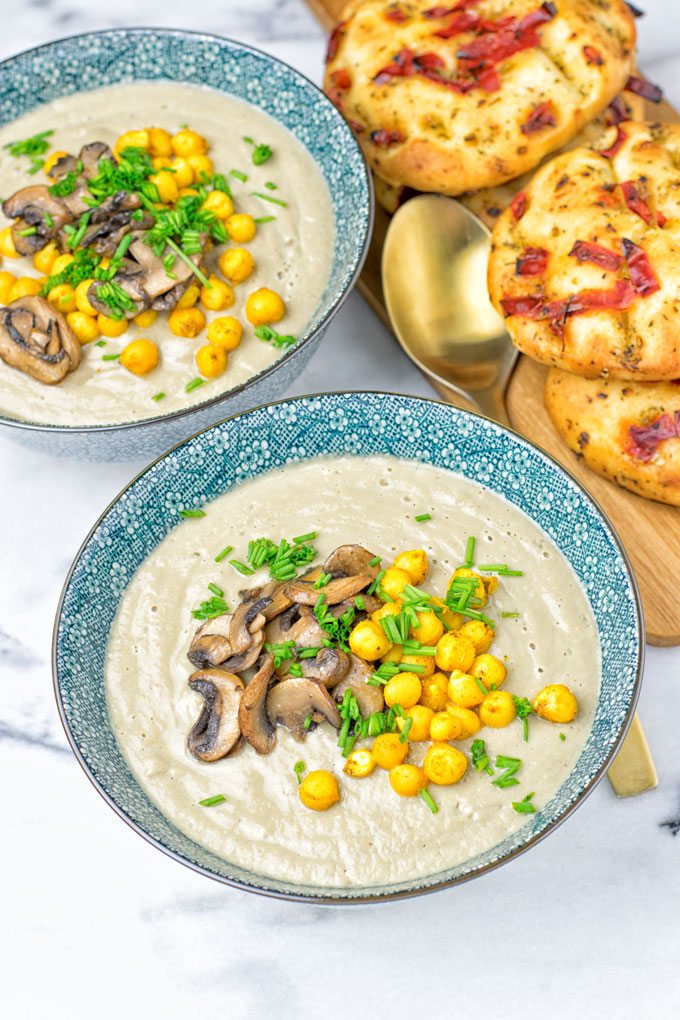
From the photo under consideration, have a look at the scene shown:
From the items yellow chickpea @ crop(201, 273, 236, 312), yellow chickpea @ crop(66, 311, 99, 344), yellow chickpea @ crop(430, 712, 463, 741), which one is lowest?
yellow chickpea @ crop(430, 712, 463, 741)

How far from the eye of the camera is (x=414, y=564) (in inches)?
112

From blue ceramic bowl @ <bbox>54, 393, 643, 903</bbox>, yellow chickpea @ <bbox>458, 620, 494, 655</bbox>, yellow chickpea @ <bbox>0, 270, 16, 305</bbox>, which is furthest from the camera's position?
yellow chickpea @ <bbox>0, 270, 16, 305</bbox>

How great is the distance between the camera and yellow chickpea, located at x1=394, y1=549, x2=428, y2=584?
9.35ft

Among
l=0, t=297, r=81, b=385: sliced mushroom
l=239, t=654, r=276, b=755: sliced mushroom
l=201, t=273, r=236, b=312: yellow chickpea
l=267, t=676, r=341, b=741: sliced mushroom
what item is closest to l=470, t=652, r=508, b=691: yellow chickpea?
l=267, t=676, r=341, b=741: sliced mushroom

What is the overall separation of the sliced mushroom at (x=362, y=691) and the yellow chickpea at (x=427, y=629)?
0.49ft

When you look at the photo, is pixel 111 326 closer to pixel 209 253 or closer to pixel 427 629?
pixel 209 253

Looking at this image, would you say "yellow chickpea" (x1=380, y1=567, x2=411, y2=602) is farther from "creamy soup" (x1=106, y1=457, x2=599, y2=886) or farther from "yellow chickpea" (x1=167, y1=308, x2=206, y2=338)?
"yellow chickpea" (x1=167, y1=308, x2=206, y2=338)

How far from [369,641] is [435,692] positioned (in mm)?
200

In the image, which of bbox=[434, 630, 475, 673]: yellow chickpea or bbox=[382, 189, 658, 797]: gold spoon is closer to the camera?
bbox=[434, 630, 475, 673]: yellow chickpea

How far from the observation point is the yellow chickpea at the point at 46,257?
363cm

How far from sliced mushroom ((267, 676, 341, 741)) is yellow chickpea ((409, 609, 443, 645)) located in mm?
261

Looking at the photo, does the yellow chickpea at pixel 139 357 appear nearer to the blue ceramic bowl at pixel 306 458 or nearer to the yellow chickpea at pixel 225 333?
the yellow chickpea at pixel 225 333

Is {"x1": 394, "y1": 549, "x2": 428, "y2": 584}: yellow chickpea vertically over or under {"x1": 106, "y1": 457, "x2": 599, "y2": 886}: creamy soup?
over

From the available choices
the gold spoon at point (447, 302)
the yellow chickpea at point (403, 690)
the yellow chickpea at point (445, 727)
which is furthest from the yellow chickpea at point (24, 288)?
the yellow chickpea at point (445, 727)
